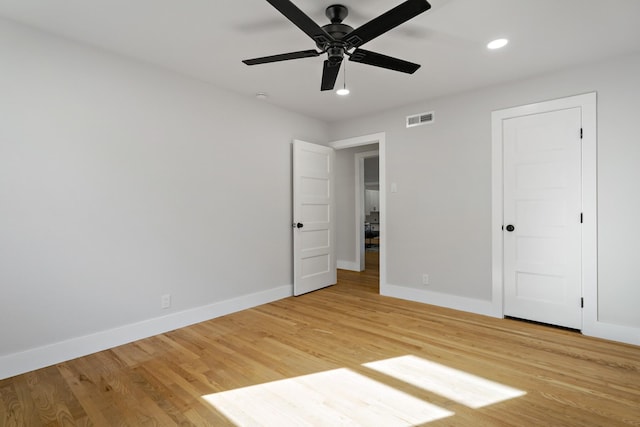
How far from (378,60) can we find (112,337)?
3233 mm

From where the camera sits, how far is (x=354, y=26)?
8.07ft

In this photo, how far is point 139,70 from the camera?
9.89 feet

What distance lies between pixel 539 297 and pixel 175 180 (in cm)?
405

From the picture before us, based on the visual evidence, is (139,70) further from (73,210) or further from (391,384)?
(391,384)

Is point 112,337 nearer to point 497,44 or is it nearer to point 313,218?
point 313,218

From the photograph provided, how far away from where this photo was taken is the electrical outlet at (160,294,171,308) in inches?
125

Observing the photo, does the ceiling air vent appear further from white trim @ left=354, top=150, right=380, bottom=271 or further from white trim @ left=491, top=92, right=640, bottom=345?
white trim @ left=354, top=150, right=380, bottom=271

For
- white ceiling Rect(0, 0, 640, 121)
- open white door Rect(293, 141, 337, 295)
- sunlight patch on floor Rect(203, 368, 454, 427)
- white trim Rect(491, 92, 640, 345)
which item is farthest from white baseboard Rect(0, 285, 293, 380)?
white trim Rect(491, 92, 640, 345)

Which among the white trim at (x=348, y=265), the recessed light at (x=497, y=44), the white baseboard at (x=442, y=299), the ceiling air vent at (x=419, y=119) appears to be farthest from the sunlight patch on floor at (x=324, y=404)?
the white trim at (x=348, y=265)

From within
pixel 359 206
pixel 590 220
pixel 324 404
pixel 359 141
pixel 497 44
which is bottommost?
pixel 324 404

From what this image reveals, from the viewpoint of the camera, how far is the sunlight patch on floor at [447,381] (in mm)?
2023

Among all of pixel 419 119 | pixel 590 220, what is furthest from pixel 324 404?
pixel 419 119

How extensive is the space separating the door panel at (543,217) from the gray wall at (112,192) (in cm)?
299

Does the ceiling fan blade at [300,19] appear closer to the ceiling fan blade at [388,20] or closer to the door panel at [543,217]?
the ceiling fan blade at [388,20]
